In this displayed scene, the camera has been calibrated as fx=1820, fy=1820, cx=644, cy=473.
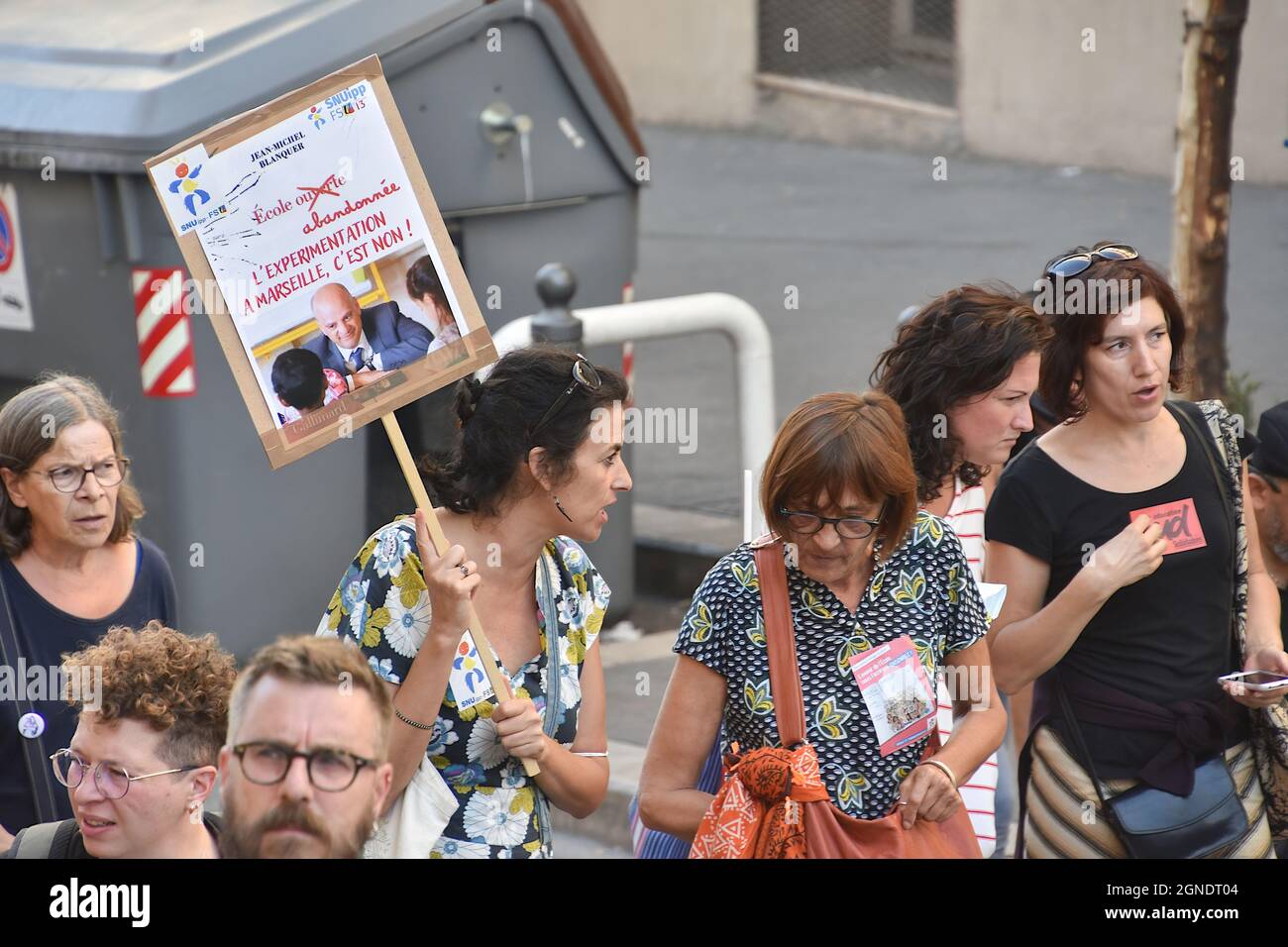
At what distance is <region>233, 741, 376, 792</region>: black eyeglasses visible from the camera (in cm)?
242

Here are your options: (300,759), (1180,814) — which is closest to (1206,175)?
(1180,814)

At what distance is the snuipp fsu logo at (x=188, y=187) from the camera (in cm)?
297

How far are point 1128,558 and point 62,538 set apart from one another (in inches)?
83.5

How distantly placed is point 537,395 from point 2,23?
3.73 meters

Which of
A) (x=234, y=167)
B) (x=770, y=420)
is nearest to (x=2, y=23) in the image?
(x=770, y=420)

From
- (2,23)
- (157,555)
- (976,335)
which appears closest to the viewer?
(976,335)

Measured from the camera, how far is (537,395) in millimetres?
3289

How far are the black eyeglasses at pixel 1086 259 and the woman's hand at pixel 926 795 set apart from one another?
108 cm

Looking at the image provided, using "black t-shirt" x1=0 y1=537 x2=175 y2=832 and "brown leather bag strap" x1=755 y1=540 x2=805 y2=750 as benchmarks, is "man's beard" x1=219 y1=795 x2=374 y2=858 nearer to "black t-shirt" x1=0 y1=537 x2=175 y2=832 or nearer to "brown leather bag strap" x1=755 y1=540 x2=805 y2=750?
"brown leather bag strap" x1=755 y1=540 x2=805 y2=750

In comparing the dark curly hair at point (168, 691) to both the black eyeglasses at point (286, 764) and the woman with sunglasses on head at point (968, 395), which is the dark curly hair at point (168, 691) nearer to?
the black eyeglasses at point (286, 764)

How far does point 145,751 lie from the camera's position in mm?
2857

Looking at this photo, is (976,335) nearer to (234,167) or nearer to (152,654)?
(234,167)
